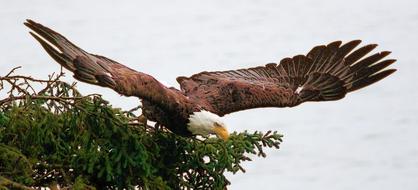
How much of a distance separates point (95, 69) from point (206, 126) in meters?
0.85

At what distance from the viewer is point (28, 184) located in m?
7.04

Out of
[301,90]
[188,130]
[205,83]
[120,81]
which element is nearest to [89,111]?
[120,81]

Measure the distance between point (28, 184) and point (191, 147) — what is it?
1.17 metres

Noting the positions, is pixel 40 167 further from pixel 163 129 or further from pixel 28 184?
pixel 163 129

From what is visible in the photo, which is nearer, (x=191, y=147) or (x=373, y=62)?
(x=191, y=147)

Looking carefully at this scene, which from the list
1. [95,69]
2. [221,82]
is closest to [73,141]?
[95,69]

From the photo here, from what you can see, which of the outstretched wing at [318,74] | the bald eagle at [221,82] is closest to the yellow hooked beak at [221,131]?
the bald eagle at [221,82]

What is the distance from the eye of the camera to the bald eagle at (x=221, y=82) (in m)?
7.20

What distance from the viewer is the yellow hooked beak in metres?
7.76

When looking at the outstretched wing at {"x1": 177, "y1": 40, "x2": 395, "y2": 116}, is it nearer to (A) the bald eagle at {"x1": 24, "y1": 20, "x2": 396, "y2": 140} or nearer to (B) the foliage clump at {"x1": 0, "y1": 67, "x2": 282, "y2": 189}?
(A) the bald eagle at {"x1": 24, "y1": 20, "x2": 396, "y2": 140}

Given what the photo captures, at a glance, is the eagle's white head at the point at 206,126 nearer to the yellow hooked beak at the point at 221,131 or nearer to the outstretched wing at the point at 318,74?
the yellow hooked beak at the point at 221,131

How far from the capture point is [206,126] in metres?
7.81

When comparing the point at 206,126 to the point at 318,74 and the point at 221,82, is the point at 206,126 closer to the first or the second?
the point at 221,82

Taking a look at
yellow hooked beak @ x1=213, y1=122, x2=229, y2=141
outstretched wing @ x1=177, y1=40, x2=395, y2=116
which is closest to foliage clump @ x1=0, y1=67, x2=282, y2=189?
yellow hooked beak @ x1=213, y1=122, x2=229, y2=141
